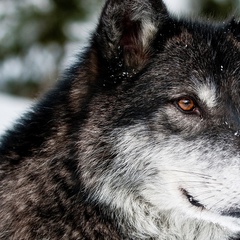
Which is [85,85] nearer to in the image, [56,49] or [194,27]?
[194,27]

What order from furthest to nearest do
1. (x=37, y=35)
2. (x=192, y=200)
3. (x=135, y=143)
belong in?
1. (x=37, y=35)
2. (x=135, y=143)
3. (x=192, y=200)

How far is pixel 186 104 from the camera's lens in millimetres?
4402

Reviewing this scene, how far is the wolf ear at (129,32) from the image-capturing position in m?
4.49

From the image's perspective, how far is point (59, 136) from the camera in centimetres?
462

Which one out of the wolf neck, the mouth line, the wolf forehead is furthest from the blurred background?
the mouth line

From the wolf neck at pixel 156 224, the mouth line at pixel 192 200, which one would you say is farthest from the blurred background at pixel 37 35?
the mouth line at pixel 192 200

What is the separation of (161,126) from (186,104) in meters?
0.20

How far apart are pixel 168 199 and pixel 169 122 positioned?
18.3 inches

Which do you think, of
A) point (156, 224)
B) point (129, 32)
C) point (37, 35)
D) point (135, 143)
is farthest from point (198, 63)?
point (37, 35)

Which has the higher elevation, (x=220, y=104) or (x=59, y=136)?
(x=220, y=104)

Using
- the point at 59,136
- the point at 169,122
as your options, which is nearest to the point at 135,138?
the point at 169,122

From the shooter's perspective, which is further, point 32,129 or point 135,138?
point 32,129

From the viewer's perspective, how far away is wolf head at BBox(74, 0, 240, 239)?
428 centimetres

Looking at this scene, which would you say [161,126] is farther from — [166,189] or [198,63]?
[198,63]
